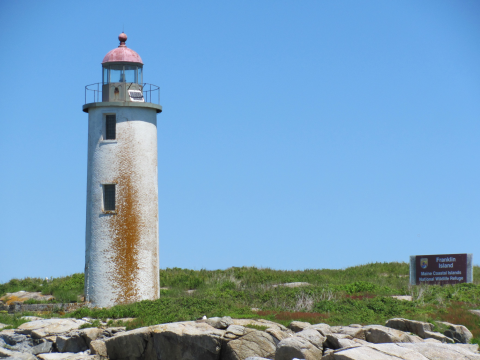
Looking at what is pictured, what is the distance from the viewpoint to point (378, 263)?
38.5m

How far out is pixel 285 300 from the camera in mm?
23734

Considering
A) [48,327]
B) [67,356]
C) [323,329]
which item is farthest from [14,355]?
[323,329]

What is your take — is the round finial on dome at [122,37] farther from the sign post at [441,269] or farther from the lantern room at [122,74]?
the sign post at [441,269]

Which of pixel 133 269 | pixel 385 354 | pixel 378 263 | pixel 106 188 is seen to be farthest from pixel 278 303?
pixel 378 263

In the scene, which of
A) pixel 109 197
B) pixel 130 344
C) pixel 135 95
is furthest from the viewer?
pixel 135 95

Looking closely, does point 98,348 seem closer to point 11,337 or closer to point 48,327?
point 48,327

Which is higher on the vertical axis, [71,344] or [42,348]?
[71,344]

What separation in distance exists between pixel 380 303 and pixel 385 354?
8868 millimetres

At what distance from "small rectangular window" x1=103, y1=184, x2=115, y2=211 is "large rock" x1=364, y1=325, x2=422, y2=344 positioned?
11.4m

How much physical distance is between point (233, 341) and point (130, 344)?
10.0ft

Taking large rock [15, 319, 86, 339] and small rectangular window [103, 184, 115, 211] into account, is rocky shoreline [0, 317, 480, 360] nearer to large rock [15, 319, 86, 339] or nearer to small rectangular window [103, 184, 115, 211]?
large rock [15, 319, 86, 339]

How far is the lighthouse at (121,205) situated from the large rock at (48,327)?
3667mm

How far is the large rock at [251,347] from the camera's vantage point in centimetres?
1662

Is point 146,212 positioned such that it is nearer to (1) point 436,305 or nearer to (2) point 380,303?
(2) point 380,303
